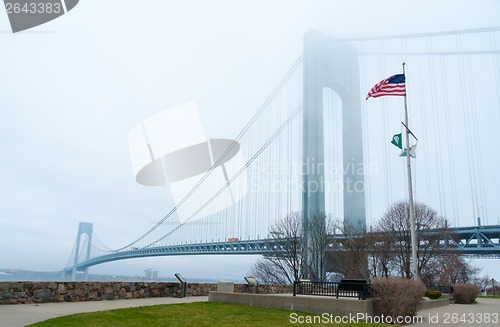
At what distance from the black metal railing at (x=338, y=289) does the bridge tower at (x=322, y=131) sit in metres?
23.2

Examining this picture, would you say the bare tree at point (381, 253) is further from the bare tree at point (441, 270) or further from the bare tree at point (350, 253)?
the bare tree at point (441, 270)

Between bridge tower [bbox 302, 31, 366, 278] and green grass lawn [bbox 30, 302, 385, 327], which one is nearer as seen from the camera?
green grass lawn [bbox 30, 302, 385, 327]

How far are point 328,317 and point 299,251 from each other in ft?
92.3

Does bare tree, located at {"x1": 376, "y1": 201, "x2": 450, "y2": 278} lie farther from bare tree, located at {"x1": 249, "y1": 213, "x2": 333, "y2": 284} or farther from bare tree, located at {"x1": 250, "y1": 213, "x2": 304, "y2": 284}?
bare tree, located at {"x1": 250, "y1": 213, "x2": 304, "y2": 284}

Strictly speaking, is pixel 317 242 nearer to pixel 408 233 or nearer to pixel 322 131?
pixel 408 233

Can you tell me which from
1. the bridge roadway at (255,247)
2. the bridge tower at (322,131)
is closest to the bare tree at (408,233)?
the bridge tower at (322,131)

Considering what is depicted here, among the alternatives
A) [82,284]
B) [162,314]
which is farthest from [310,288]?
[82,284]

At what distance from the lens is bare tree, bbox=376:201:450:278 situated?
34.7 metres

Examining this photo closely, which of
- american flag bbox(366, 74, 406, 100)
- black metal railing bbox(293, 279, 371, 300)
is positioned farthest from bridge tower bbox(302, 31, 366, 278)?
black metal railing bbox(293, 279, 371, 300)

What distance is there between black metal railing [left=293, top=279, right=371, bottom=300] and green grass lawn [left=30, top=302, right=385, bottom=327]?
1434 millimetres

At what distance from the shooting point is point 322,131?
44469 mm

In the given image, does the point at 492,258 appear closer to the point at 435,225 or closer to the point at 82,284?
the point at 435,225

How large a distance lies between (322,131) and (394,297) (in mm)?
33870

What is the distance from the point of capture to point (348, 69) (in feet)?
173
